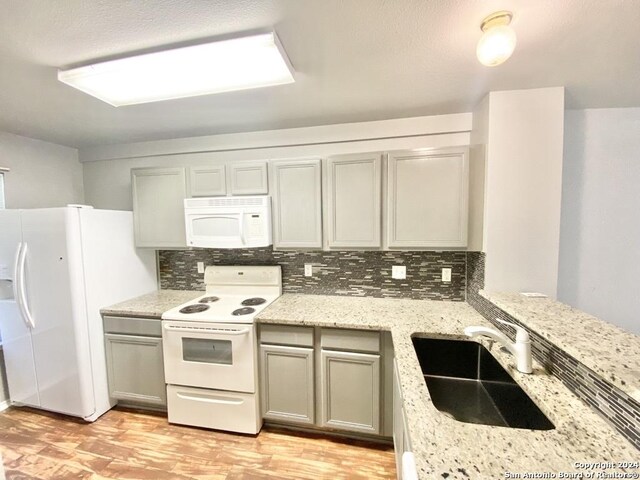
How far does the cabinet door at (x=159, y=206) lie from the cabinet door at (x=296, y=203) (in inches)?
34.6

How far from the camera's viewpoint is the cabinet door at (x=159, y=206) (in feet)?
7.76

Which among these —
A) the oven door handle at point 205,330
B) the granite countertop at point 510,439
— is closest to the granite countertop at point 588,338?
the granite countertop at point 510,439

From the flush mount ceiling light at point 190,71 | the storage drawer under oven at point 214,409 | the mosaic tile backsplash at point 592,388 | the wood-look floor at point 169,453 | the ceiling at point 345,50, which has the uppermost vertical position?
the ceiling at point 345,50

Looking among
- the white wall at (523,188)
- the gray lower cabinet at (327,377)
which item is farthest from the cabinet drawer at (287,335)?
the white wall at (523,188)

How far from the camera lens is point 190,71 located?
1342 mm

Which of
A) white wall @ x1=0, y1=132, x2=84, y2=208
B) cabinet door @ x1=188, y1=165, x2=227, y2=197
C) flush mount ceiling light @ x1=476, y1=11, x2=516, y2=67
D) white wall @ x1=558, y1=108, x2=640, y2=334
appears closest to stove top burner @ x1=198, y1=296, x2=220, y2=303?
cabinet door @ x1=188, y1=165, x2=227, y2=197

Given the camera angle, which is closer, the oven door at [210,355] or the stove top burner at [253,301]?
the oven door at [210,355]

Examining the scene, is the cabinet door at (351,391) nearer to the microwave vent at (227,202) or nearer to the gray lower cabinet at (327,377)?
the gray lower cabinet at (327,377)

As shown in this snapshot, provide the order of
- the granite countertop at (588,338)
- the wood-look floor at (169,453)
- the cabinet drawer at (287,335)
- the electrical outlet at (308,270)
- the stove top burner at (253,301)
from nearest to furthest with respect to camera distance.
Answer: the granite countertop at (588,338), the wood-look floor at (169,453), the cabinet drawer at (287,335), the stove top burner at (253,301), the electrical outlet at (308,270)

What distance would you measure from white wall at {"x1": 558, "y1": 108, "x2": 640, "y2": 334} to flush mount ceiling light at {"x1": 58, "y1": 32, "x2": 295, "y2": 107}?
88.4 inches

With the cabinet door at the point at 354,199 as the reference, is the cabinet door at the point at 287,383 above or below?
below

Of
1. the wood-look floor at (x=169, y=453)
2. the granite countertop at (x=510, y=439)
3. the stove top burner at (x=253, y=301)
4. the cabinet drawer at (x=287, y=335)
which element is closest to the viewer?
the granite countertop at (x=510, y=439)

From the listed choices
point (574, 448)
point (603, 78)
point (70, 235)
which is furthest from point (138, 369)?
point (603, 78)

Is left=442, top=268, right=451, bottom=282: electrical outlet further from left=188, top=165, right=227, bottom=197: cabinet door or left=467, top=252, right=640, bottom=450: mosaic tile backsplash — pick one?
left=188, top=165, right=227, bottom=197: cabinet door
